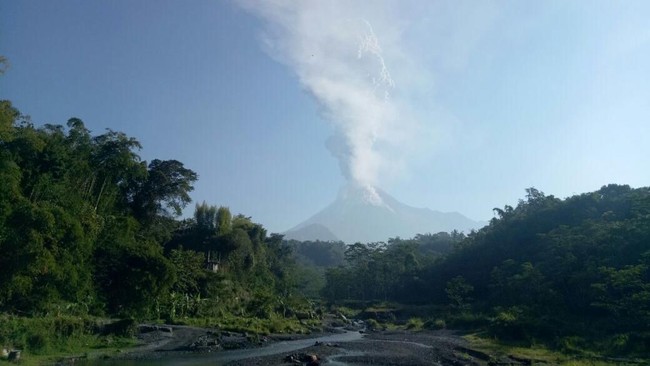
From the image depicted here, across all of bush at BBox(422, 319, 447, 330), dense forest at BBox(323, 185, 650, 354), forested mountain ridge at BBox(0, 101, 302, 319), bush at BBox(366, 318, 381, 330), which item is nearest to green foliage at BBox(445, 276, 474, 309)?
dense forest at BBox(323, 185, 650, 354)

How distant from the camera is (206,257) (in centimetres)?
5750

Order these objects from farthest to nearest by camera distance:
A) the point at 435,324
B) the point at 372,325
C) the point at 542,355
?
the point at 372,325
the point at 435,324
the point at 542,355

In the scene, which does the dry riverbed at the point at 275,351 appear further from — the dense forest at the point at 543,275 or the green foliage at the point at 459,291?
the green foliage at the point at 459,291

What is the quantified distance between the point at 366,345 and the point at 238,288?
23.0 meters

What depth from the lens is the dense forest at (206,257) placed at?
85.5 ft

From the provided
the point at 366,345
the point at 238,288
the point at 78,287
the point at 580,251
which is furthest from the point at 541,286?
the point at 78,287

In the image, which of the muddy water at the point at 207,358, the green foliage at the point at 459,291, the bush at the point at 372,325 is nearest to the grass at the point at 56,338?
the muddy water at the point at 207,358

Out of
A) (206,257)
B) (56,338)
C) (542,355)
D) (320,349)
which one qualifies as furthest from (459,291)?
(56,338)

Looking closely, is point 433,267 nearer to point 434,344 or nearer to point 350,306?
point 350,306

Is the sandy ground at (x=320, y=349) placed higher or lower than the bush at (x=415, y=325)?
lower

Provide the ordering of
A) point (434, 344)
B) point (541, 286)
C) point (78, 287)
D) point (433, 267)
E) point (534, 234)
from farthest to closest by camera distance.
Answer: point (433, 267) < point (534, 234) < point (541, 286) < point (434, 344) < point (78, 287)

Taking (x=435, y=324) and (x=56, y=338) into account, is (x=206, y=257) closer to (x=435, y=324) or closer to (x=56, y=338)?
(x=435, y=324)

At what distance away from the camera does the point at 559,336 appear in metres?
30.2

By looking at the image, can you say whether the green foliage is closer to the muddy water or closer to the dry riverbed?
the dry riverbed
